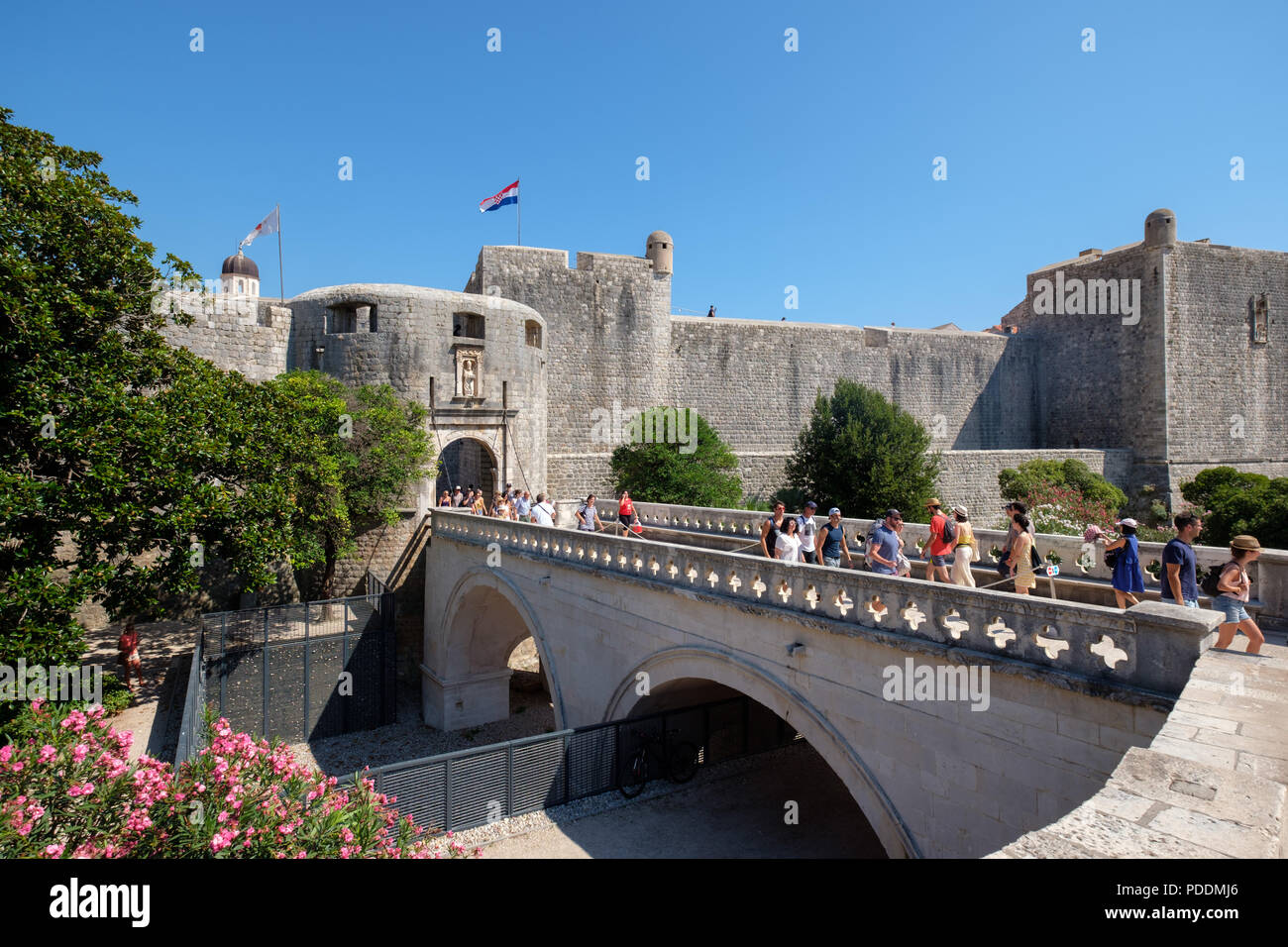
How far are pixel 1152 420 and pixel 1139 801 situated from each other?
35497mm

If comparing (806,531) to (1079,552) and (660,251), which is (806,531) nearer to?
(1079,552)

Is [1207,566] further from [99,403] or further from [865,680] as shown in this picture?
[99,403]

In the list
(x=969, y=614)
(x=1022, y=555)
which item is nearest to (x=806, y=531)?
(x=1022, y=555)

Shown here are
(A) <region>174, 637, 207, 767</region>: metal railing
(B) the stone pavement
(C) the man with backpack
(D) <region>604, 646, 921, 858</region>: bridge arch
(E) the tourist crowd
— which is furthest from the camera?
(A) <region>174, 637, 207, 767</region>: metal railing

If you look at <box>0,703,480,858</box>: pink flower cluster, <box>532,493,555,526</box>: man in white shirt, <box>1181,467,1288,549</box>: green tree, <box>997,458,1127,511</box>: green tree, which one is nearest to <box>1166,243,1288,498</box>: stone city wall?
<box>997,458,1127,511</box>: green tree

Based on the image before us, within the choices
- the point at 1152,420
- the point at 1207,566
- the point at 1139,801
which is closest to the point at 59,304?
the point at 1139,801

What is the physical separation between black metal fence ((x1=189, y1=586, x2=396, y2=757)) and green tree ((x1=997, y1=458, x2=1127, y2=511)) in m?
23.6

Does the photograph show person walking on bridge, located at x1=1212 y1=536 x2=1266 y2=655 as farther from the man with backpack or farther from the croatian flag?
the croatian flag

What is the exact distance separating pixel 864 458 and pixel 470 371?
13.6 meters

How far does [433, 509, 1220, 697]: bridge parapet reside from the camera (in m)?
5.06

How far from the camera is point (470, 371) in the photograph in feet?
69.8

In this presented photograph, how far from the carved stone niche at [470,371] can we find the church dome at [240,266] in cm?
3079
